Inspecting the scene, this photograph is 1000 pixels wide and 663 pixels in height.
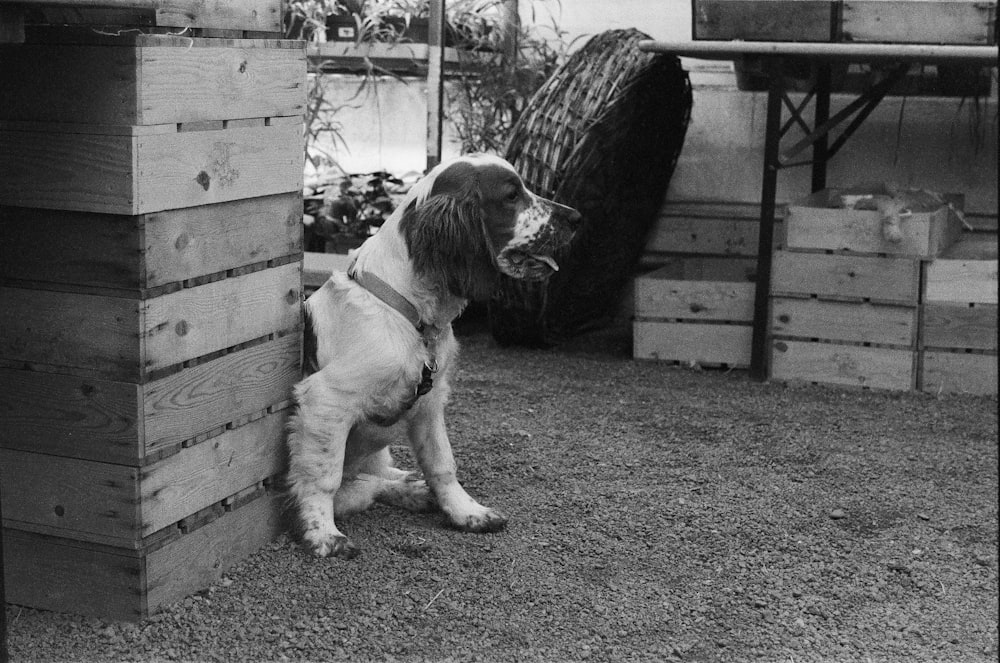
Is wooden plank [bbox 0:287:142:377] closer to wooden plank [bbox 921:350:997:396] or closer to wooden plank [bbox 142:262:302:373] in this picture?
wooden plank [bbox 142:262:302:373]

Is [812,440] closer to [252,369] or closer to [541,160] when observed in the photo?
[541,160]

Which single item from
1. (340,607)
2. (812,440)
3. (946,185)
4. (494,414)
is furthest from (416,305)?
(946,185)

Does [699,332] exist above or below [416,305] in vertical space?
below

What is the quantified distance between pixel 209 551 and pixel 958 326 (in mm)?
3253

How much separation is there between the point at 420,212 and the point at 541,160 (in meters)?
1.87

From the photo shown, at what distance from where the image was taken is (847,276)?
4762mm

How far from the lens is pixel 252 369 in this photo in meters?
2.92

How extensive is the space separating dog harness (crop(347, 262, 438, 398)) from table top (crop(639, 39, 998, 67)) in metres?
2.13

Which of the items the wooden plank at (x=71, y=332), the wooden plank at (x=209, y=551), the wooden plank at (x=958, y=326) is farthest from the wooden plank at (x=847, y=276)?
the wooden plank at (x=71, y=332)

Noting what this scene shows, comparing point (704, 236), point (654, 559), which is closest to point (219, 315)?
point (654, 559)

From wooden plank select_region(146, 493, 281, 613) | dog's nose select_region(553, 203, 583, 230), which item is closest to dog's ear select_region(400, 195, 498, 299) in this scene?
dog's nose select_region(553, 203, 583, 230)

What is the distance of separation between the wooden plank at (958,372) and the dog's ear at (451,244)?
2.50 metres

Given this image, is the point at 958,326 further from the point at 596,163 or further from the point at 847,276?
the point at 596,163

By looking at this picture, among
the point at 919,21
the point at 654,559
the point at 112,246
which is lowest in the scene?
the point at 654,559
